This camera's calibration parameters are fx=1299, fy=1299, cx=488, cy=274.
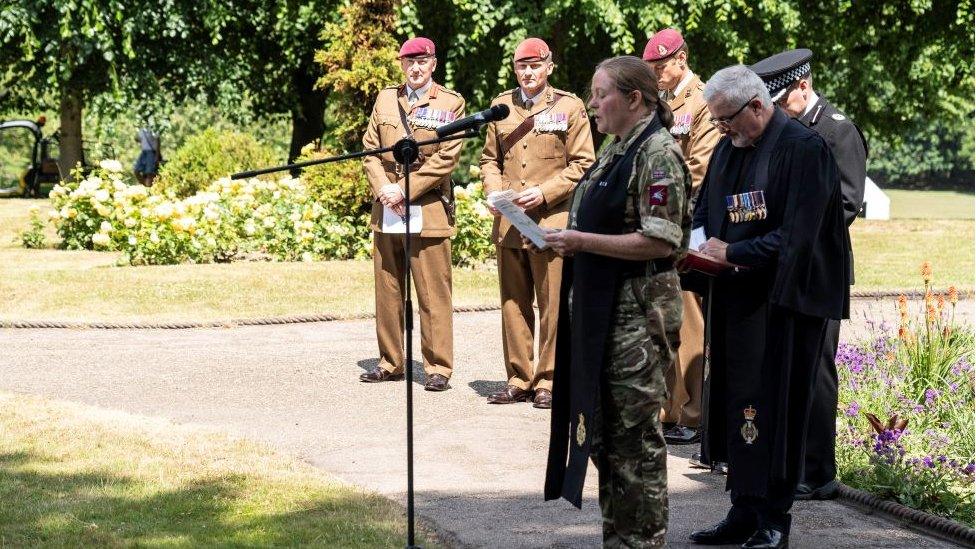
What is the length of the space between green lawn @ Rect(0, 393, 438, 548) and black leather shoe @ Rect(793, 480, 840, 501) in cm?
178

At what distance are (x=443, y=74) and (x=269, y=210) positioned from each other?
8389mm

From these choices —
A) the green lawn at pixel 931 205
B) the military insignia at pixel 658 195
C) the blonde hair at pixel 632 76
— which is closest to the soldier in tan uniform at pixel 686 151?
the blonde hair at pixel 632 76

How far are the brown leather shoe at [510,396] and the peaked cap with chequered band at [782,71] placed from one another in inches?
118

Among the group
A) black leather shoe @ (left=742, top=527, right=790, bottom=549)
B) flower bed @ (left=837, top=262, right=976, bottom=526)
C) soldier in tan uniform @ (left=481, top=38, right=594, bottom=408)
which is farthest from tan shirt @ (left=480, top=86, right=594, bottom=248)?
black leather shoe @ (left=742, top=527, right=790, bottom=549)

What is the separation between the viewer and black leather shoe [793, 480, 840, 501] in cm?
593

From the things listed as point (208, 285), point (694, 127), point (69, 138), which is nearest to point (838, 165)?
point (694, 127)

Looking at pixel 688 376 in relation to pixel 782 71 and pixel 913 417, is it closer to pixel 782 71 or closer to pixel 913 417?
pixel 913 417

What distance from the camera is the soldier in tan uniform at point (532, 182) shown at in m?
7.85

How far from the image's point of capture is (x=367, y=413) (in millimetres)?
7832

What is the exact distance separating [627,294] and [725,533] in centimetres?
131

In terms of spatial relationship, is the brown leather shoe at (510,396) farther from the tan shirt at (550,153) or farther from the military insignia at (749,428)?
the military insignia at (749,428)

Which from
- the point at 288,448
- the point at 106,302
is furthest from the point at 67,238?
the point at 288,448

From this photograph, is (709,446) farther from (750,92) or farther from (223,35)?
(223,35)

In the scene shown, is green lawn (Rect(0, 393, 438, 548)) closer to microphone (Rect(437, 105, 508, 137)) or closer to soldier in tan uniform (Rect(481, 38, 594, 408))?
microphone (Rect(437, 105, 508, 137))
